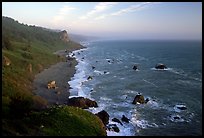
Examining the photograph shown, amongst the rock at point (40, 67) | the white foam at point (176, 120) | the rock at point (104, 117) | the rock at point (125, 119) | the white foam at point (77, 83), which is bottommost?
the white foam at point (176, 120)

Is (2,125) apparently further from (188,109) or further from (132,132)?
(188,109)

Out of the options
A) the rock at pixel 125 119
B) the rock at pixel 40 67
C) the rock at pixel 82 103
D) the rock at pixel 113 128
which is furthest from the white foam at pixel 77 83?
the rock at pixel 113 128

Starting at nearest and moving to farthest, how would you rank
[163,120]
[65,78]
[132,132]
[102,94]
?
1. [132,132]
2. [163,120]
3. [102,94]
4. [65,78]

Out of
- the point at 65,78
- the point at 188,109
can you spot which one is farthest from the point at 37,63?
the point at 188,109

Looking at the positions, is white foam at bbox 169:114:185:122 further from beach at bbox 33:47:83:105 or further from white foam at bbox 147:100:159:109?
beach at bbox 33:47:83:105

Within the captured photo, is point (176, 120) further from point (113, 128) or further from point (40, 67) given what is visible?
point (40, 67)

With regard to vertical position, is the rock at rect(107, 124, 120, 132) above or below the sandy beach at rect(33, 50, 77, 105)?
below

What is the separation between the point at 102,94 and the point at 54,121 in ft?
103

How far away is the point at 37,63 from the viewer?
98.0 m

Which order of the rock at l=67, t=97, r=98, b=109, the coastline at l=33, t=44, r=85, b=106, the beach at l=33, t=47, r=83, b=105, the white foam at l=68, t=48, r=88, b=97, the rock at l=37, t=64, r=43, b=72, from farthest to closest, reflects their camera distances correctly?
the rock at l=37, t=64, r=43, b=72 → the white foam at l=68, t=48, r=88, b=97 → the beach at l=33, t=47, r=83, b=105 → the coastline at l=33, t=44, r=85, b=106 → the rock at l=67, t=97, r=98, b=109

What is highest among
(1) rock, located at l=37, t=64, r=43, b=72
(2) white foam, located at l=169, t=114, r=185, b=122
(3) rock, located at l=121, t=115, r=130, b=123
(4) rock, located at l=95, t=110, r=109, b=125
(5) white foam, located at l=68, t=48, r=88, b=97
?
(1) rock, located at l=37, t=64, r=43, b=72

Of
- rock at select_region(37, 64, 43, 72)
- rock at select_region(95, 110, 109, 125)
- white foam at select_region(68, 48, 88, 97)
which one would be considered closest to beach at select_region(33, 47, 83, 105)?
white foam at select_region(68, 48, 88, 97)

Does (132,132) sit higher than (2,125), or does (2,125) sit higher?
(2,125)

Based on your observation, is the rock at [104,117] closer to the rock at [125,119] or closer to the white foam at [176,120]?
the rock at [125,119]
